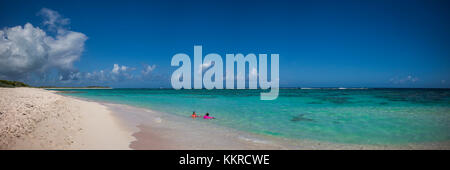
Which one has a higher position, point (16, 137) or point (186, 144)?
point (16, 137)

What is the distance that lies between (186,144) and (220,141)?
140 centimetres

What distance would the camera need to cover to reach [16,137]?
18.7ft
